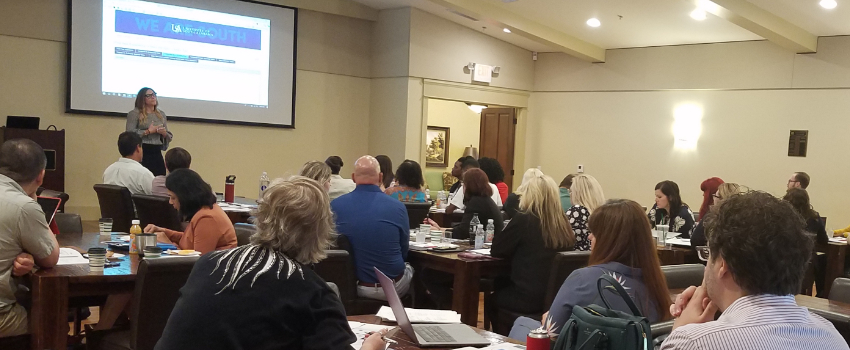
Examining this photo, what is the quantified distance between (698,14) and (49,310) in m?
8.11

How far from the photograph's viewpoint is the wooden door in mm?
12414

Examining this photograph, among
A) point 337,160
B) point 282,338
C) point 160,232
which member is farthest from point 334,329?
point 337,160

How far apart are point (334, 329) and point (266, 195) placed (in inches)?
16.9

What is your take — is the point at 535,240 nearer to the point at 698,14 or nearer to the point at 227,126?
A: the point at 698,14

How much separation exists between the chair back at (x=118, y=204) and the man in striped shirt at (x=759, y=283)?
4.75m

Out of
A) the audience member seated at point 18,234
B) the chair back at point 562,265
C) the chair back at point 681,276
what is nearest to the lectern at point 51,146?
the audience member seated at point 18,234

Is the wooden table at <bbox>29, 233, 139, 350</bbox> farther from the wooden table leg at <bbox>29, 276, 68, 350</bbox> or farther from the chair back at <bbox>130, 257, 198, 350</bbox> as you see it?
the chair back at <bbox>130, 257, 198, 350</bbox>

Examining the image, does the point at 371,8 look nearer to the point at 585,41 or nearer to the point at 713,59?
the point at 585,41

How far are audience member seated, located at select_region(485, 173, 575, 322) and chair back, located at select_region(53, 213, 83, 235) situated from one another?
2.71m

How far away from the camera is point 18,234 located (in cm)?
309

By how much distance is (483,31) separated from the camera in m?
11.4

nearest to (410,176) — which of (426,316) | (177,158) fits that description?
(177,158)

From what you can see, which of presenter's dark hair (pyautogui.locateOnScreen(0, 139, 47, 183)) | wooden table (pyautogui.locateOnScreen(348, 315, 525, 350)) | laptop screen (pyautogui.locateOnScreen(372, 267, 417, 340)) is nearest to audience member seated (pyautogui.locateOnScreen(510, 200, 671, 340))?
wooden table (pyautogui.locateOnScreen(348, 315, 525, 350))

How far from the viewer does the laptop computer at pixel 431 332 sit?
2311 millimetres
